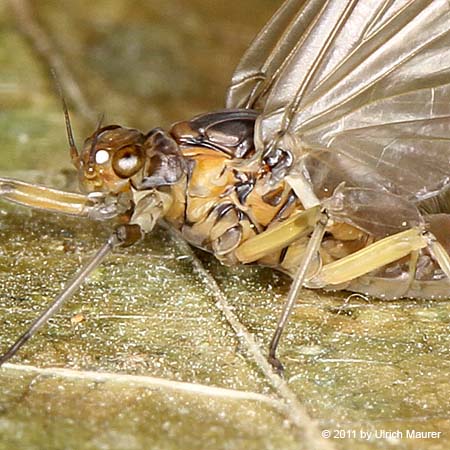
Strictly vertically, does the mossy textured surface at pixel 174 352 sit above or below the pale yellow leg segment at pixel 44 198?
below

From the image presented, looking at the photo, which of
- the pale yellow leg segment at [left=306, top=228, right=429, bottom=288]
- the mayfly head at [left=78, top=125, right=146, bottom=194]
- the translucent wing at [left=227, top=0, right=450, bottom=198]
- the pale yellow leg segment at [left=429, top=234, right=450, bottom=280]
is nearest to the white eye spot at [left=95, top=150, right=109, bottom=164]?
the mayfly head at [left=78, top=125, right=146, bottom=194]

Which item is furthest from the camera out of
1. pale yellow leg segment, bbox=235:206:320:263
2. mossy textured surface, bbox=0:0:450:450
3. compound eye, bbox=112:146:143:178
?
compound eye, bbox=112:146:143:178

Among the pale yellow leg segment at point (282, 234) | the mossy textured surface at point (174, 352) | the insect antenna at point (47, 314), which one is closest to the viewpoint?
the mossy textured surface at point (174, 352)

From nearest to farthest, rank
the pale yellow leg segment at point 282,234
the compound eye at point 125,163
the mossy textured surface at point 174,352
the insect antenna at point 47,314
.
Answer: the mossy textured surface at point 174,352 < the insect antenna at point 47,314 < the pale yellow leg segment at point 282,234 < the compound eye at point 125,163

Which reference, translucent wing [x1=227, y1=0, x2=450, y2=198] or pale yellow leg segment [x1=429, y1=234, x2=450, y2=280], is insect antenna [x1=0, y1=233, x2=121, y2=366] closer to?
translucent wing [x1=227, y1=0, x2=450, y2=198]

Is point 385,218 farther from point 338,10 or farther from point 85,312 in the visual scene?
point 85,312

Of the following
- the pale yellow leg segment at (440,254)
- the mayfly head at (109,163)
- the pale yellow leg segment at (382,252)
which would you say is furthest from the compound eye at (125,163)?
the pale yellow leg segment at (440,254)

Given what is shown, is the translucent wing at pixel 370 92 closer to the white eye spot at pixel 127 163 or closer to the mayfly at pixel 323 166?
the mayfly at pixel 323 166

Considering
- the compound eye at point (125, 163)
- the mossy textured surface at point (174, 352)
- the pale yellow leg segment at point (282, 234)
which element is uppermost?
the compound eye at point (125, 163)
